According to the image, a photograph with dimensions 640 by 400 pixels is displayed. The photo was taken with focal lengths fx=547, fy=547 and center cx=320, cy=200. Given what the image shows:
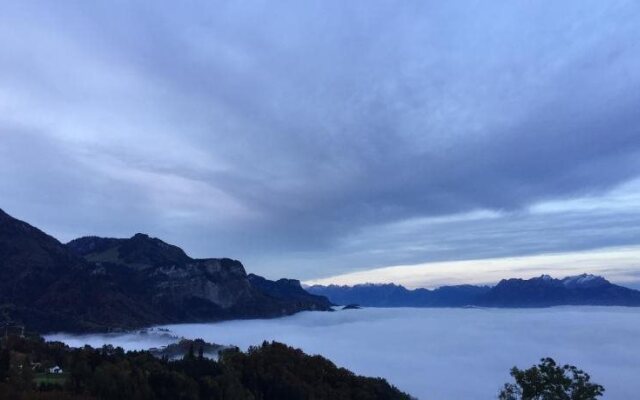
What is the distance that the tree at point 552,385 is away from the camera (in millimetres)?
77188

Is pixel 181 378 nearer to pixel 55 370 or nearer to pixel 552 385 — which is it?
pixel 55 370

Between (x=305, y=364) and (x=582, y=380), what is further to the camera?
(x=305, y=364)

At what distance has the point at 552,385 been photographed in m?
78.9

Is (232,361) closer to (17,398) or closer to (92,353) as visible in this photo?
(92,353)

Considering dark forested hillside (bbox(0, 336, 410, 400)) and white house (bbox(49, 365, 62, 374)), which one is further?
white house (bbox(49, 365, 62, 374))

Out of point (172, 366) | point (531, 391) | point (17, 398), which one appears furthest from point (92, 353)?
point (531, 391)

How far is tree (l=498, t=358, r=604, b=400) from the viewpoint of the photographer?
77.2 metres

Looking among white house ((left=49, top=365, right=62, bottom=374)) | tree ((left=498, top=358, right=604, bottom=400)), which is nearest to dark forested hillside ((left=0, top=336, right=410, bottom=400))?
white house ((left=49, top=365, right=62, bottom=374))

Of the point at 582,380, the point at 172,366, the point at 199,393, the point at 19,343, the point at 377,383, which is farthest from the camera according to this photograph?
the point at 19,343

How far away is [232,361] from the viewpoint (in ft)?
463

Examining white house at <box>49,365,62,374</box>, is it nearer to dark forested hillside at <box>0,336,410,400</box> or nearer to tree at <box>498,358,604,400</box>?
dark forested hillside at <box>0,336,410,400</box>

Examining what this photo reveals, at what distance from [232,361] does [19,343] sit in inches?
3231

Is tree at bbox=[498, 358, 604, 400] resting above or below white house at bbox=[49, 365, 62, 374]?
above

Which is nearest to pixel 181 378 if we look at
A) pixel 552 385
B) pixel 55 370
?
pixel 55 370
